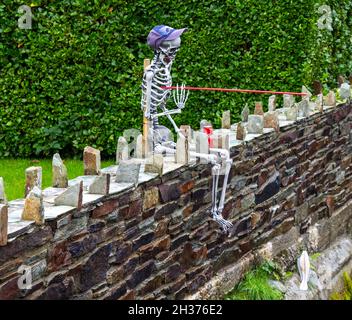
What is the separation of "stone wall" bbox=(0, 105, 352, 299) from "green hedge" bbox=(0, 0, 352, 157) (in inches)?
44.3

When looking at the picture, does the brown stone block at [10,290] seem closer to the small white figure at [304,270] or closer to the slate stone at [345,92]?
the small white figure at [304,270]

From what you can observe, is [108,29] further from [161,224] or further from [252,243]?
[161,224]

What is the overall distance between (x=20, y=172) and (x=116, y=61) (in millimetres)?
1750

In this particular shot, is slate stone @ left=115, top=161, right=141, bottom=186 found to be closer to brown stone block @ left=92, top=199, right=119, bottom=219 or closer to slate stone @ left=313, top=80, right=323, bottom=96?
brown stone block @ left=92, top=199, right=119, bottom=219

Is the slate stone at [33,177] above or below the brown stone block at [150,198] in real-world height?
above

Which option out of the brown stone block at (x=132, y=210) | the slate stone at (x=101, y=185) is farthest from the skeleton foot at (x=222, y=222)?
the slate stone at (x=101, y=185)

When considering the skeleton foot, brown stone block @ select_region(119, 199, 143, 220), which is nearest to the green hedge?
the skeleton foot

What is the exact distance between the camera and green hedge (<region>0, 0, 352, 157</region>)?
1071cm

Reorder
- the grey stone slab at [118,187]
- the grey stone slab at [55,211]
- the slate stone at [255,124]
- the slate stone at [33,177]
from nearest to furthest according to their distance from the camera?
the grey stone slab at [55,211], the slate stone at [33,177], the grey stone slab at [118,187], the slate stone at [255,124]

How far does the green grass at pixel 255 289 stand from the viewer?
7926 millimetres

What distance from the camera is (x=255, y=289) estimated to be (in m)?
8.00

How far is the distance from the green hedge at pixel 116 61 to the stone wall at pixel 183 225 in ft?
3.69

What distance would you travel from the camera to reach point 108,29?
10688 millimetres

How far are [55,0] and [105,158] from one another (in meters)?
1.92
